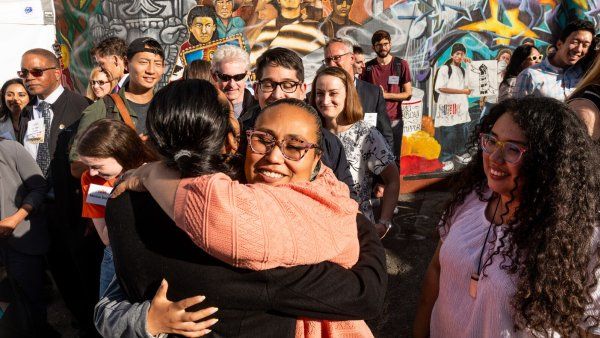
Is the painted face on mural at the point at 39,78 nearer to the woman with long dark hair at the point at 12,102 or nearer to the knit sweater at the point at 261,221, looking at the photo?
the woman with long dark hair at the point at 12,102

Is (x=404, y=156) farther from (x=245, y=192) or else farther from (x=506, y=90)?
(x=245, y=192)

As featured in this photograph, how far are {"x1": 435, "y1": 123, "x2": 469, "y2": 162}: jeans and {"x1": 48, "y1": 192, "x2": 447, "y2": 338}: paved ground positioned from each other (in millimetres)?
848

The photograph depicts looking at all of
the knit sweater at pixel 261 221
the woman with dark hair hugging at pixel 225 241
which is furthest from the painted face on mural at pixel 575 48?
the knit sweater at pixel 261 221

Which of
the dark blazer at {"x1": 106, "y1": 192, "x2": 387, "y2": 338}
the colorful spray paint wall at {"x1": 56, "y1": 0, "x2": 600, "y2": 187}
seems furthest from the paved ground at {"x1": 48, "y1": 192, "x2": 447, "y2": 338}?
the dark blazer at {"x1": 106, "y1": 192, "x2": 387, "y2": 338}

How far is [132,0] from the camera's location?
249 inches

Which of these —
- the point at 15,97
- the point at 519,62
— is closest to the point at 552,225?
the point at 519,62

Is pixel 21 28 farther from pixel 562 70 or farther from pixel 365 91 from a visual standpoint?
pixel 562 70

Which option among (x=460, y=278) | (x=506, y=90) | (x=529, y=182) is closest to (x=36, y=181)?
(x=460, y=278)

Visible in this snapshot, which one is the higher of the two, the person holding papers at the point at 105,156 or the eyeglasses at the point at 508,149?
the eyeglasses at the point at 508,149

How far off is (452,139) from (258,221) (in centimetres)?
661

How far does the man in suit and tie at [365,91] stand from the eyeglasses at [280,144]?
2.56 meters

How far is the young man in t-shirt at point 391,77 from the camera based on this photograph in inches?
245

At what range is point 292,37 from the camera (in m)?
6.54

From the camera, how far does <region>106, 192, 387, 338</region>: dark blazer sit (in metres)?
1.27
